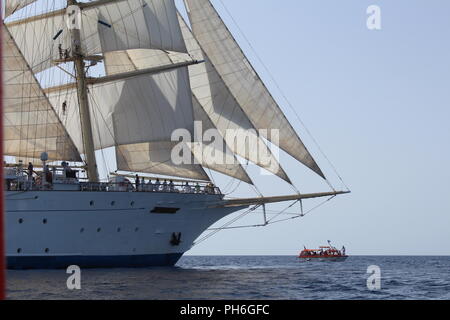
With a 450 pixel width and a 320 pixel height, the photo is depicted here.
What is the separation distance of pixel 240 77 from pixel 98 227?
11.9 meters

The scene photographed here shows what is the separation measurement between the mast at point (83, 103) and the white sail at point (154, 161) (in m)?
2.03

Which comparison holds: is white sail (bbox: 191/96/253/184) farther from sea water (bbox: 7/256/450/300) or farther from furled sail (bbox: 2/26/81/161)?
sea water (bbox: 7/256/450/300)

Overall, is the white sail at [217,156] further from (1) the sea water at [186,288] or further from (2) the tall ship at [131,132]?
(1) the sea water at [186,288]

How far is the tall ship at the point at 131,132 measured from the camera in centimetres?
3572

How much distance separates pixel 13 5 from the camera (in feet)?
139

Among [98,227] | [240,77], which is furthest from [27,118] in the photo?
[240,77]

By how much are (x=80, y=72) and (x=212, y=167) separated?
9890mm

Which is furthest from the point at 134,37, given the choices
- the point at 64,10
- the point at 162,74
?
the point at 64,10

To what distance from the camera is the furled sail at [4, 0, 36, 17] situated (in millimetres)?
42250

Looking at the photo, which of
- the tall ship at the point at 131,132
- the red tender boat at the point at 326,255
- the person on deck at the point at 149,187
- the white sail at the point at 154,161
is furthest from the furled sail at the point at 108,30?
the red tender boat at the point at 326,255

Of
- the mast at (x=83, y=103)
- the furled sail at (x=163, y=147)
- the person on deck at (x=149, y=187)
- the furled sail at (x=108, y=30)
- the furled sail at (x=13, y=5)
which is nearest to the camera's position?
the person on deck at (x=149, y=187)

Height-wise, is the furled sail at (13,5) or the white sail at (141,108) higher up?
the furled sail at (13,5)
